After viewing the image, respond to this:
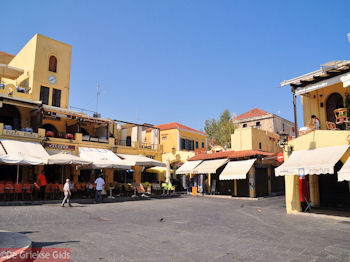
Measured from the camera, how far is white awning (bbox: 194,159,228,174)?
67.6ft

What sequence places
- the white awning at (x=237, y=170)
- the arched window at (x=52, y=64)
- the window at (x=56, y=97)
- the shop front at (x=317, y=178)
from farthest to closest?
the arched window at (x=52, y=64) < the window at (x=56, y=97) < the white awning at (x=237, y=170) < the shop front at (x=317, y=178)

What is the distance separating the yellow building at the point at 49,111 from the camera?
19.7 m

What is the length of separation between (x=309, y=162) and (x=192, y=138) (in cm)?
2495

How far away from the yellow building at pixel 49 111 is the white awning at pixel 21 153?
854mm

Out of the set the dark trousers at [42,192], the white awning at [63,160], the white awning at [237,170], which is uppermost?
the white awning at [63,160]

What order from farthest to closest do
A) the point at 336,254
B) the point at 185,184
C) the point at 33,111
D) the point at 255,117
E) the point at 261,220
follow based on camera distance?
the point at 255,117 → the point at 185,184 → the point at 33,111 → the point at 261,220 → the point at 336,254

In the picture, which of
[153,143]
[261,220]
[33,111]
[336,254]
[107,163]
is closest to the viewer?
[336,254]

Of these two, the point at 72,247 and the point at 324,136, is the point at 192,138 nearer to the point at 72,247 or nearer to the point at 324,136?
the point at 324,136

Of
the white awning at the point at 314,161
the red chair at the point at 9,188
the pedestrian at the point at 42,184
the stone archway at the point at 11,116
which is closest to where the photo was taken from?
the white awning at the point at 314,161

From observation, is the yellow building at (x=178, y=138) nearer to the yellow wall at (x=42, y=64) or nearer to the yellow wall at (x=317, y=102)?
the yellow wall at (x=42, y=64)

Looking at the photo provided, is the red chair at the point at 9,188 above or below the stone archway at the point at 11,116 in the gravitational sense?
below

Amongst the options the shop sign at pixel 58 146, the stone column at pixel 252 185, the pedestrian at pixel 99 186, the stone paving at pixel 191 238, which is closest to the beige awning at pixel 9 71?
the shop sign at pixel 58 146

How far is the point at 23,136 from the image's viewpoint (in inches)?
724

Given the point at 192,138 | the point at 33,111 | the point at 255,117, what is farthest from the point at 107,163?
the point at 255,117
